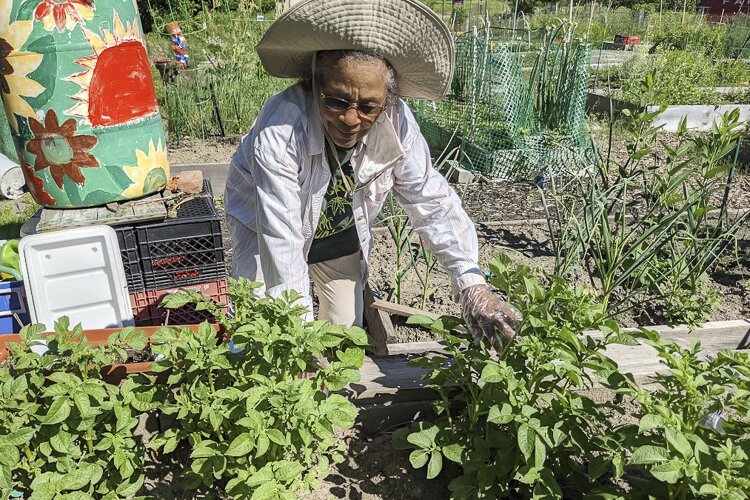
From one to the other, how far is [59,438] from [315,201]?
97 centimetres

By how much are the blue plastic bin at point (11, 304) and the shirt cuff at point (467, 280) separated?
5.39 feet

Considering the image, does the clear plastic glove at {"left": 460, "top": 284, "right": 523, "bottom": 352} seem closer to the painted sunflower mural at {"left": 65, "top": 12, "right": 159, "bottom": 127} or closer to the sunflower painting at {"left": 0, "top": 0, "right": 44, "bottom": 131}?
the painted sunflower mural at {"left": 65, "top": 12, "right": 159, "bottom": 127}

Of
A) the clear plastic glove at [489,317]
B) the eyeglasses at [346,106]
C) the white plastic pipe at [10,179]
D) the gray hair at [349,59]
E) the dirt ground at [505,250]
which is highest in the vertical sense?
the gray hair at [349,59]

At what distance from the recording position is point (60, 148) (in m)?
2.24

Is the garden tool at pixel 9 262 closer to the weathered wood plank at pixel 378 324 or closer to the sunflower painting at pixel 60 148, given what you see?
the sunflower painting at pixel 60 148

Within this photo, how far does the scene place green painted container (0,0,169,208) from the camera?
2.10 m

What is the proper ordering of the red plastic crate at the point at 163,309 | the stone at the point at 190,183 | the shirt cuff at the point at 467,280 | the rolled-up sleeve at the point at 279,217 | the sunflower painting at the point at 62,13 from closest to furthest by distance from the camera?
the rolled-up sleeve at the point at 279,217 → the shirt cuff at the point at 467,280 → the sunflower painting at the point at 62,13 → the red plastic crate at the point at 163,309 → the stone at the point at 190,183

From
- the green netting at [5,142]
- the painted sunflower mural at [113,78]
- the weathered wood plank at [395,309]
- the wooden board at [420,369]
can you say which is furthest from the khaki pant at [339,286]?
the green netting at [5,142]

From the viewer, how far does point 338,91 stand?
5.29 ft

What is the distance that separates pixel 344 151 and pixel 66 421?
1.10 m

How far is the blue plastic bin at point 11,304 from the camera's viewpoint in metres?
2.23

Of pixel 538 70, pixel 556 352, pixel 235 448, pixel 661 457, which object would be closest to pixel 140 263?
pixel 235 448

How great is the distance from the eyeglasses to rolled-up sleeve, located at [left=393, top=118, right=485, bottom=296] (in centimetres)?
29

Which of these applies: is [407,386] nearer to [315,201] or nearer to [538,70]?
[315,201]
